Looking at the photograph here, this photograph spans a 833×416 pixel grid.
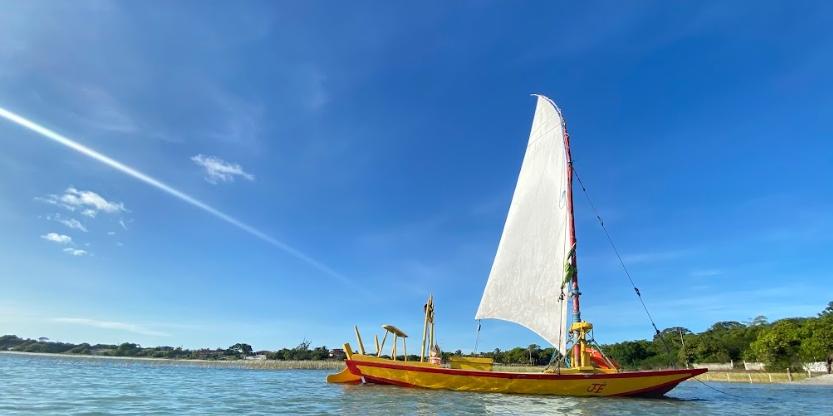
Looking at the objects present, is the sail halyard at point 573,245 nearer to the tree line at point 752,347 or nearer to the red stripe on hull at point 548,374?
the red stripe on hull at point 548,374

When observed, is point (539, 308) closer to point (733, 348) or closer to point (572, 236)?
point (572, 236)

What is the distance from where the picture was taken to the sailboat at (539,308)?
76.8 feet

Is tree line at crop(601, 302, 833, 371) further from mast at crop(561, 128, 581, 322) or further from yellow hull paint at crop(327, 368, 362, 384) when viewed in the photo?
yellow hull paint at crop(327, 368, 362, 384)

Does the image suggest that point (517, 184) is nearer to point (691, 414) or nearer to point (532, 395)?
point (532, 395)

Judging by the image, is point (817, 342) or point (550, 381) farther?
point (817, 342)

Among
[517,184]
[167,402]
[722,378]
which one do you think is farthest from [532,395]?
[722,378]

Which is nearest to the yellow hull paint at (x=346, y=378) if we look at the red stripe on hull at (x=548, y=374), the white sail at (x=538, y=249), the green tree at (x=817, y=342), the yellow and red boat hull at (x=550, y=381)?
the yellow and red boat hull at (x=550, y=381)

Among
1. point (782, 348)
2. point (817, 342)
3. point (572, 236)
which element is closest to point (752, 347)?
point (782, 348)

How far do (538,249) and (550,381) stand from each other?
763cm

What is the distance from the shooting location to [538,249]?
27.8 metres

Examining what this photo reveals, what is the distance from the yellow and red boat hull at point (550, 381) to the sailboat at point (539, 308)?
0.15 ft

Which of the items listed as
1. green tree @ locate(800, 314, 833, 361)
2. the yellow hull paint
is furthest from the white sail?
green tree @ locate(800, 314, 833, 361)

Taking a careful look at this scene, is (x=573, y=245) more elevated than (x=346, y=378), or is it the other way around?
(x=573, y=245)

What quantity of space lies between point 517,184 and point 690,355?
73970 mm
